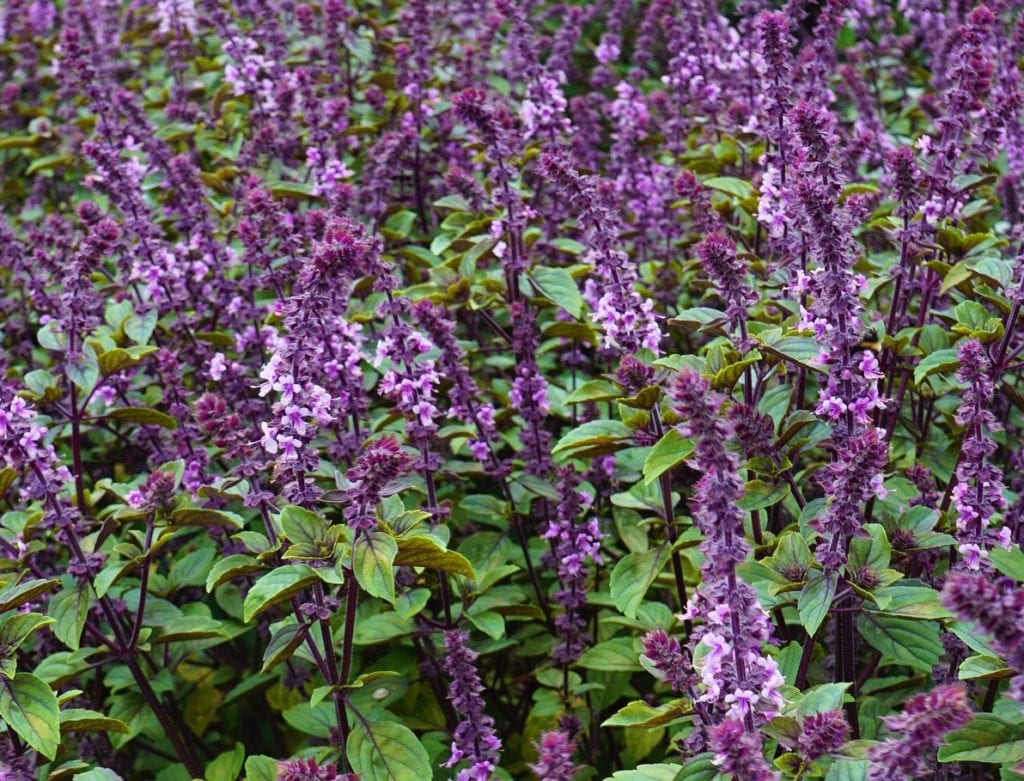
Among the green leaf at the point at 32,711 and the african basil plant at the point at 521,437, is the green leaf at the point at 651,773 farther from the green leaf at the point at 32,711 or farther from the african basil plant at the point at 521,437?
the green leaf at the point at 32,711

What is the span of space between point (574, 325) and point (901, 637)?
1716 mm

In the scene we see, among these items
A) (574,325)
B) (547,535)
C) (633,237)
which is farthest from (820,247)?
(633,237)

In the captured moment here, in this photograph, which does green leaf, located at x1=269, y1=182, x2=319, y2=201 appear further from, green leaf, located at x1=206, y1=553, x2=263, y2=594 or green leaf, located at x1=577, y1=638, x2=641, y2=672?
green leaf, located at x1=577, y1=638, x2=641, y2=672

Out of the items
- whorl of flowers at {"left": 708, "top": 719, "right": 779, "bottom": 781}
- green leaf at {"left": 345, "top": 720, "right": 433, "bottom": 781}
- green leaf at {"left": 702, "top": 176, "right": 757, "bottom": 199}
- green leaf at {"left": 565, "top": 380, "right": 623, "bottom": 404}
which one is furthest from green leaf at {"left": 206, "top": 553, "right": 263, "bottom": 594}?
green leaf at {"left": 702, "top": 176, "right": 757, "bottom": 199}

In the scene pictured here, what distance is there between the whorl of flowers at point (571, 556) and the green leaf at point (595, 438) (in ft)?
0.93

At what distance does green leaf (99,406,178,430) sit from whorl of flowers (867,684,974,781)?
2.90 metres

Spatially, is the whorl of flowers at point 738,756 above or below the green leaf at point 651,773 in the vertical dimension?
above

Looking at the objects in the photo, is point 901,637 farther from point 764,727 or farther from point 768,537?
point 764,727

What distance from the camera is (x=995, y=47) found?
20.3 ft

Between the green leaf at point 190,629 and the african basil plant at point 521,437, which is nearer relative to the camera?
the african basil plant at point 521,437

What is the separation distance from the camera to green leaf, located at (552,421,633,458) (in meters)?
3.70

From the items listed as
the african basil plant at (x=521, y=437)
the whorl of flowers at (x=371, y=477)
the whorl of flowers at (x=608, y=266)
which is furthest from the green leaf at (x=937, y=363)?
the whorl of flowers at (x=371, y=477)

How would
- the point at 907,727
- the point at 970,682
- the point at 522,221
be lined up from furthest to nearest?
the point at 522,221 → the point at 970,682 → the point at 907,727

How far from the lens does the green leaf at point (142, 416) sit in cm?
424
